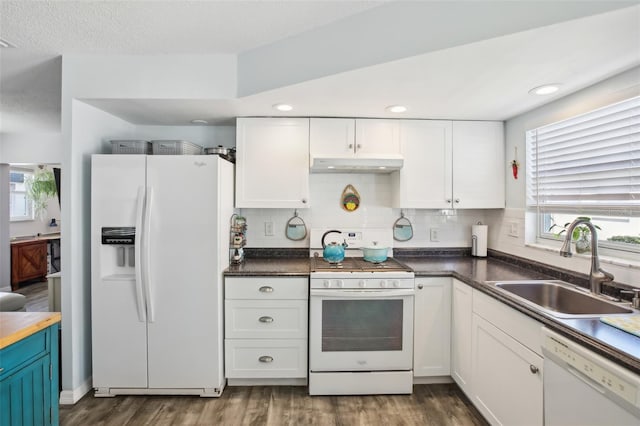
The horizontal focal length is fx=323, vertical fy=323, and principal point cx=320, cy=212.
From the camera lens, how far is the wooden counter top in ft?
4.43

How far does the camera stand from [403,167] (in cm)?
278

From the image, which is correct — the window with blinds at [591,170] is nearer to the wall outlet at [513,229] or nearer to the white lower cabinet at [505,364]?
the wall outlet at [513,229]

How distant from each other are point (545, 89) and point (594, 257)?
1.06 metres

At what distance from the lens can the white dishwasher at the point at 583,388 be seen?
1.06 metres

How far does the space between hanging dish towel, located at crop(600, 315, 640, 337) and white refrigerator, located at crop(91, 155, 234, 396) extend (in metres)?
2.17

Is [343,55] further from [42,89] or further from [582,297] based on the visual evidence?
[42,89]

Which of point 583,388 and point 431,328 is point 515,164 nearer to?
point 431,328

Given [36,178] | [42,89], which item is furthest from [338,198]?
[36,178]

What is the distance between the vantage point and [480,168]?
284cm

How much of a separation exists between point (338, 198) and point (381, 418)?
5.81 feet

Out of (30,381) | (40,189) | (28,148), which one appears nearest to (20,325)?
(30,381)

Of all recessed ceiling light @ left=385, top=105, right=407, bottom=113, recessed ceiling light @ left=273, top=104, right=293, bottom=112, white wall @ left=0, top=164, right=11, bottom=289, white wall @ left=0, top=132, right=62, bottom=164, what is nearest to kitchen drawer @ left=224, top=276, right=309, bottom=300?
recessed ceiling light @ left=273, top=104, right=293, bottom=112

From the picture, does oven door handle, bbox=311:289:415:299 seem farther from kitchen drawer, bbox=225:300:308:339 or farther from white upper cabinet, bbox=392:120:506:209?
white upper cabinet, bbox=392:120:506:209

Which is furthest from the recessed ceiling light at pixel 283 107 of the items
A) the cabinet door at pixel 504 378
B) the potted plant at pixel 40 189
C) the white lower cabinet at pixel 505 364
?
the potted plant at pixel 40 189
